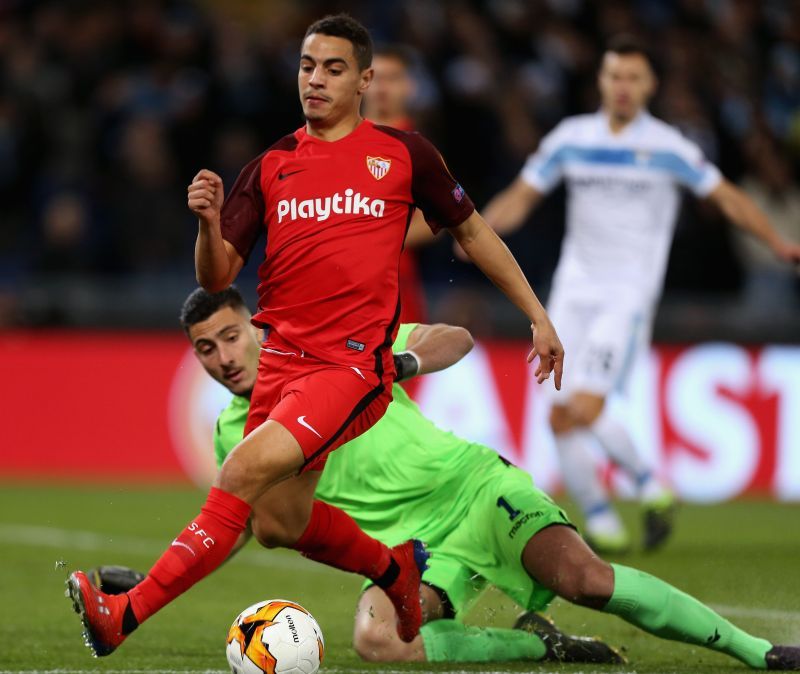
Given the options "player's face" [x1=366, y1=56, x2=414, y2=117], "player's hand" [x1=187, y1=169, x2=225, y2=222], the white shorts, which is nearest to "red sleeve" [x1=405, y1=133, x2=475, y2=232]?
"player's hand" [x1=187, y1=169, x2=225, y2=222]

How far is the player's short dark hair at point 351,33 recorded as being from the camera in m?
→ 5.14

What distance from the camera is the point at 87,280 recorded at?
1337 cm

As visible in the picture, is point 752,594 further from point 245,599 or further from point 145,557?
point 145,557

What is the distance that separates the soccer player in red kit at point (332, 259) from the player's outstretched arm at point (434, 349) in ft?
0.79

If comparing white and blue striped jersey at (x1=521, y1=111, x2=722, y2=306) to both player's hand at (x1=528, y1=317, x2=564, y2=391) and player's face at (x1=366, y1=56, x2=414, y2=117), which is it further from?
player's hand at (x1=528, y1=317, x2=564, y2=391)

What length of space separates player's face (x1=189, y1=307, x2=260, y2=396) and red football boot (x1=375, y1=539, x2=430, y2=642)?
2.65 feet

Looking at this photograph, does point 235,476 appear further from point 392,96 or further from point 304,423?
point 392,96

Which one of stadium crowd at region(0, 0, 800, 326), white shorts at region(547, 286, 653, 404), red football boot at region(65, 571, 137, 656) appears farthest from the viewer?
stadium crowd at region(0, 0, 800, 326)

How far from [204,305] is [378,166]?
2.85 feet

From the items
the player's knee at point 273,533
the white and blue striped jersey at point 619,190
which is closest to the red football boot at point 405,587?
the player's knee at point 273,533

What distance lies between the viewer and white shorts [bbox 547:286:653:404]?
355 inches

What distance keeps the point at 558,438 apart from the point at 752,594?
2276 millimetres

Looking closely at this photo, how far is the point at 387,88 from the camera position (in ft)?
28.3

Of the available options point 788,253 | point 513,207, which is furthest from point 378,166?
point 513,207
